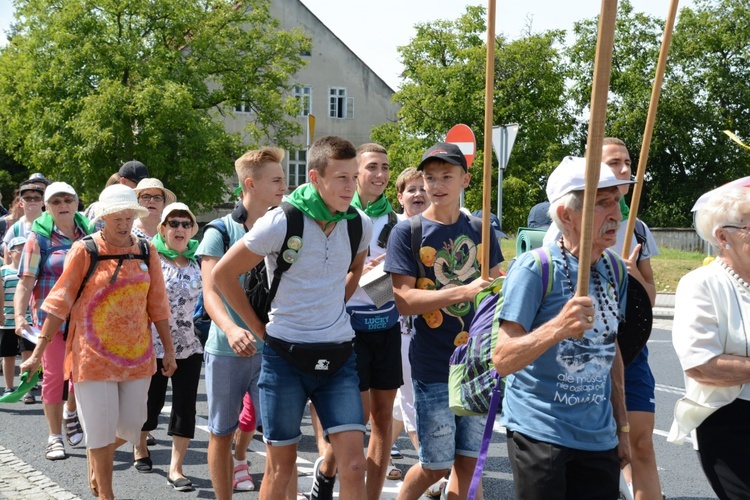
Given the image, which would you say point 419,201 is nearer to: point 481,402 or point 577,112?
point 481,402

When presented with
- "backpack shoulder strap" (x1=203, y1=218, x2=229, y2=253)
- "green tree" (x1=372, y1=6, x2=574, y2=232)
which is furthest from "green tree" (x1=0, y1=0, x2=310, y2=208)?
"backpack shoulder strap" (x1=203, y1=218, x2=229, y2=253)

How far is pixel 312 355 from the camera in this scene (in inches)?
167

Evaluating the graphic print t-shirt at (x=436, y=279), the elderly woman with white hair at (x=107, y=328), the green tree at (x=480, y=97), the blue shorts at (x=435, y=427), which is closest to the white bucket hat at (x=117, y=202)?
the elderly woman with white hair at (x=107, y=328)

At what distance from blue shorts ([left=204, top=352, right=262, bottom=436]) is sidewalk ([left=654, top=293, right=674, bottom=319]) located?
14.1 meters

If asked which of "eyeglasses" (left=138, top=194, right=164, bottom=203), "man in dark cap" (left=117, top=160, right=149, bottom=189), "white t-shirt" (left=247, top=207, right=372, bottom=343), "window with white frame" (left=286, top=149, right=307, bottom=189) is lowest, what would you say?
"white t-shirt" (left=247, top=207, right=372, bottom=343)

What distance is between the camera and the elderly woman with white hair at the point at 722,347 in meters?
3.36

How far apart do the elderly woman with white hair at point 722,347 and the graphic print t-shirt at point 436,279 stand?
134 centimetres

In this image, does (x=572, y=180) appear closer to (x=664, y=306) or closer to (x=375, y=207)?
(x=375, y=207)

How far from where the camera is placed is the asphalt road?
5910 millimetres

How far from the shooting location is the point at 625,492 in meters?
3.64

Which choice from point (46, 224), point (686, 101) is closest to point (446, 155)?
point (46, 224)

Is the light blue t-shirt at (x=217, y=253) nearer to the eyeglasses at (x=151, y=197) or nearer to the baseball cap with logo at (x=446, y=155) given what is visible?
the baseball cap with logo at (x=446, y=155)

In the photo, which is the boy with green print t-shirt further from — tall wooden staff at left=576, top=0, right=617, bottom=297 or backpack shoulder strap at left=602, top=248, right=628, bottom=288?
tall wooden staff at left=576, top=0, right=617, bottom=297

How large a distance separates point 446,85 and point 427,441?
38.8 metres
